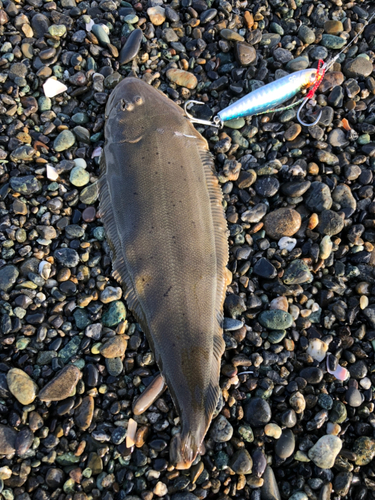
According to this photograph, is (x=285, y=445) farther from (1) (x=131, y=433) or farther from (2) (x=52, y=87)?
(2) (x=52, y=87)

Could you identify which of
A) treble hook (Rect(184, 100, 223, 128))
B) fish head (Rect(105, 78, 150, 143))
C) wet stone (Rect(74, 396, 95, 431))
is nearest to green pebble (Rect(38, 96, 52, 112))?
fish head (Rect(105, 78, 150, 143))

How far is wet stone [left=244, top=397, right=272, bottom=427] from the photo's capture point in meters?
3.05

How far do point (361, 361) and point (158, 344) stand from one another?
168cm

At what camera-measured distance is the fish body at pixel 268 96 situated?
3812mm

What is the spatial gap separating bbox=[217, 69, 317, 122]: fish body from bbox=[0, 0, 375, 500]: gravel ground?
176 mm

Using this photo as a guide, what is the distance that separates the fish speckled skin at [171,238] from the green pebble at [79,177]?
0.67ft

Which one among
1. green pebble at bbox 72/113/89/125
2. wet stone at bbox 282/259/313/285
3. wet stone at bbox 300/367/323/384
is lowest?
wet stone at bbox 300/367/323/384

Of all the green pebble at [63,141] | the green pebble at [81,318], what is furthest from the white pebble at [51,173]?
the green pebble at [81,318]

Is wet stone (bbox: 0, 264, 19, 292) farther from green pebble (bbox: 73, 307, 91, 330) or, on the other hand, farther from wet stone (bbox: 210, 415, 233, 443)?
wet stone (bbox: 210, 415, 233, 443)

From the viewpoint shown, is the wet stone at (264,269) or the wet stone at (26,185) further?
the wet stone at (26,185)

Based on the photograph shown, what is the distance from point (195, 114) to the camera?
4094 millimetres

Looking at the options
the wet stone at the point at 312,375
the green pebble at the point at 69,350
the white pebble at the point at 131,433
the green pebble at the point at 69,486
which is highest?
the green pebble at the point at 69,350

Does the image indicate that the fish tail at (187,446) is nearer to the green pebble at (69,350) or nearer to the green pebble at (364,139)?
the green pebble at (69,350)

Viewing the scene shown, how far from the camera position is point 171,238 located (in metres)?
3.20
